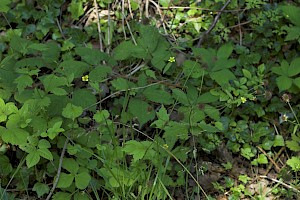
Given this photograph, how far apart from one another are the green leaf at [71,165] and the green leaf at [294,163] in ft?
4.34

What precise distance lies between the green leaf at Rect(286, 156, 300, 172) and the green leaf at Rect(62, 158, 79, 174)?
1.32 m

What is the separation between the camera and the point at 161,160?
114 inches

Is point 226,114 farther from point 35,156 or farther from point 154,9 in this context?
point 35,156

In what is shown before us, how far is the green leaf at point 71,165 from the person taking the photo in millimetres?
2934

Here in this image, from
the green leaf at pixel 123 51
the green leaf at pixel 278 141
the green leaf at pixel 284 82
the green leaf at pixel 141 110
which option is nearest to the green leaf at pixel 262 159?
the green leaf at pixel 278 141

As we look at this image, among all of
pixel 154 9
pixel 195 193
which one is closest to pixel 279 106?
pixel 195 193

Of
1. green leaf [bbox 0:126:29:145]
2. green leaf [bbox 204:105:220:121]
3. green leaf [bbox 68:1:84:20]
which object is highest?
green leaf [bbox 68:1:84:20]

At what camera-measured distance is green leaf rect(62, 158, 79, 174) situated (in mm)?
2934

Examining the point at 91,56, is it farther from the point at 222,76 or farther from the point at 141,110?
the point at 222,76

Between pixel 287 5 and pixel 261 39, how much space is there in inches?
11.5

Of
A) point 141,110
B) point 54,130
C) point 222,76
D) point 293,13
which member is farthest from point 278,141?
point 54,130

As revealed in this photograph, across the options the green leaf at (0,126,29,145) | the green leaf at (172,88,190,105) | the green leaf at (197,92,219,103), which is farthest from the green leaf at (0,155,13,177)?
the green leaf at (197,92,219,103)

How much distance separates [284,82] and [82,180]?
1.43 metres

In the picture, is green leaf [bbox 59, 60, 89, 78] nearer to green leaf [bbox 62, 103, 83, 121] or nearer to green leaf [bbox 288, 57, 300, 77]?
green leaf [bbox 62, 103, 83, 121]
